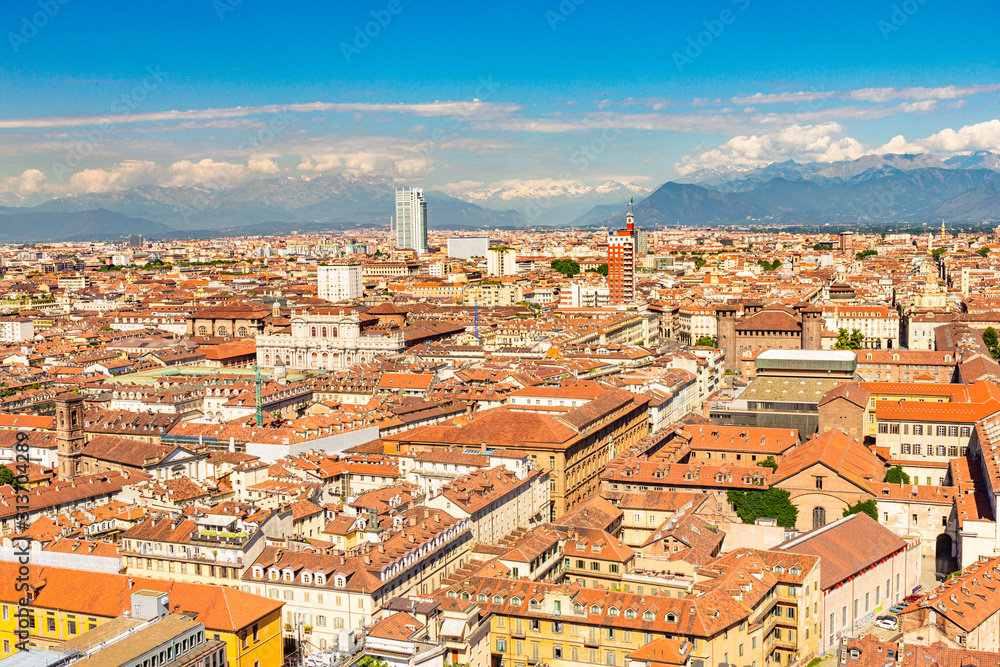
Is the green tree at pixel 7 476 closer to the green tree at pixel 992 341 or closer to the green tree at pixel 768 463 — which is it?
the green tree at pixel 768 463

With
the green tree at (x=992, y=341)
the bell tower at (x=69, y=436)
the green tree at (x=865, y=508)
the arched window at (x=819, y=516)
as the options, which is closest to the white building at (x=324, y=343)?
the bell tower at (x=69, y=436)

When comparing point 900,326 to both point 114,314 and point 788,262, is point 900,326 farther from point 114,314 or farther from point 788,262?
point 114,314

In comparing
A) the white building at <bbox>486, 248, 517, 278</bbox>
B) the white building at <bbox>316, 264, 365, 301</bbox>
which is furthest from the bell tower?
the white building at <bbox>486, 248, 517, 278</bbox>

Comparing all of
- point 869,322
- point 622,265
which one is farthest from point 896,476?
point 622,265

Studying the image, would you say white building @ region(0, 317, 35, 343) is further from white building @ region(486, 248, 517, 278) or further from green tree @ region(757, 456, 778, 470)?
green tree @ region(757, 456, 778, 470)

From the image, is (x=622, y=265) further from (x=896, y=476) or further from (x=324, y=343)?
(x=896, y=476)

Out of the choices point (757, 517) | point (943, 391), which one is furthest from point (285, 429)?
point (943, 391)
